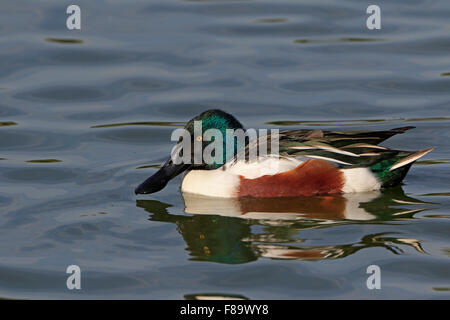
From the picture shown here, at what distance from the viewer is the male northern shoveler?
8547 millimetres

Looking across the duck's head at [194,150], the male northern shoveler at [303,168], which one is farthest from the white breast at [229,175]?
the duck's head at [194,150]

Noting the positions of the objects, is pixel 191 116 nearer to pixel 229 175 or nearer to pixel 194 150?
pixel 194 150

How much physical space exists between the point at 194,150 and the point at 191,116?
6.89 ft

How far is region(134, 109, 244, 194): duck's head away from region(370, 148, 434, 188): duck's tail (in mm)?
1220

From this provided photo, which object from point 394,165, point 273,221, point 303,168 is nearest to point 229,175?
point 303,168

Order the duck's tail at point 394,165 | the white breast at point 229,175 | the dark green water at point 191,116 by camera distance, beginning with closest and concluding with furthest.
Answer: the dark green water at point 191,116 → the white breast at point 229,175 → the duck's tail at point 394,165

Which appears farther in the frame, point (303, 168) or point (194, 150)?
point (194, 150)

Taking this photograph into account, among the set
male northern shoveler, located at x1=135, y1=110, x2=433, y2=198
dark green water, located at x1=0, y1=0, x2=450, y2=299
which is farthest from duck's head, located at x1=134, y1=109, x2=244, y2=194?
dark green water, located at x1=0, y1=0, x2=450, y2=299

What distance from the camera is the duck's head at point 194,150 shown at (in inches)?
341

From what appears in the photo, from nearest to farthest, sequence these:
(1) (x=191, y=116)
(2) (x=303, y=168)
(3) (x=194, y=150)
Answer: (2) (x=303, y=168) < (3) (x=194, y=150) < (1) (x=191, y=116)

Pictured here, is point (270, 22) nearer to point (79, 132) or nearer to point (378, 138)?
point (79, 132)

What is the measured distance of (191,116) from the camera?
10852mm

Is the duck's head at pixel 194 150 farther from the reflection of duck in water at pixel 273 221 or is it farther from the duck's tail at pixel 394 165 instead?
the duck's tail at pixel 394 165

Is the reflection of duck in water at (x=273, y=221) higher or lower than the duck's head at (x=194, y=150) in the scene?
lower
